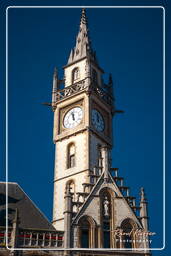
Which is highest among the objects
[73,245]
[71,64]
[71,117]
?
[71,64]

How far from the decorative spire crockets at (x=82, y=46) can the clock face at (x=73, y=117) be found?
599cm

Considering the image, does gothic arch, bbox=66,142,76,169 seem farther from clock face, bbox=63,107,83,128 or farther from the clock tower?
clock face, bbox=63,107,83,128

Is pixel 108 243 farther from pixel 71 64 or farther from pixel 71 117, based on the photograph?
pixel 71 64

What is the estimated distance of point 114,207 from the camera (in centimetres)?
3544

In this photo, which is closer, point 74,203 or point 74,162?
point 74,203

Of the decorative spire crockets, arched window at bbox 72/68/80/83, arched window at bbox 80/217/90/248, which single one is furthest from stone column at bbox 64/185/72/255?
the decorative spire crockets

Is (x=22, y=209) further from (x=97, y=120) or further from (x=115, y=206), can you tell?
(x=97, y=120)

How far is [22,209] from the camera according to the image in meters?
34.7

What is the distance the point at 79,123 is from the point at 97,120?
77.1 inches

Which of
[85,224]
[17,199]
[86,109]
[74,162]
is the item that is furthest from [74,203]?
[86,109]

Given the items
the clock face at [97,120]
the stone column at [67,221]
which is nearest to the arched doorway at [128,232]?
the stone column at [67,221]

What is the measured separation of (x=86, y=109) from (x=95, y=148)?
3389 millimetres

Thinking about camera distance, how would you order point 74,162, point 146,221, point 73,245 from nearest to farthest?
1. point 73,245
2. point 146,221
3. point 74,162

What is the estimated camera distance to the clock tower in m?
40.4
